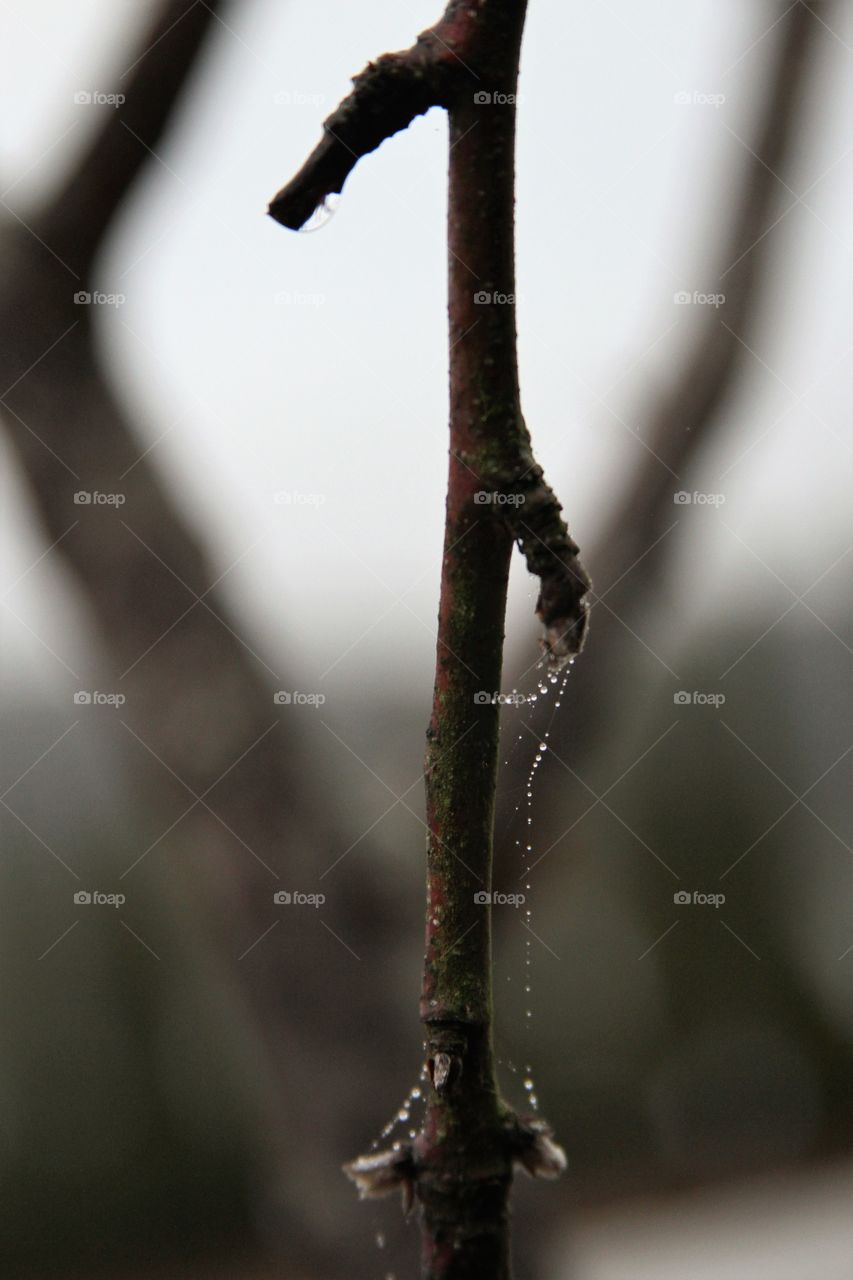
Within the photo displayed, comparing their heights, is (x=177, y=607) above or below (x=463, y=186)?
above

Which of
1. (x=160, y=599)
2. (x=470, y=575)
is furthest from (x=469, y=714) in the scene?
(x=160, y=599)

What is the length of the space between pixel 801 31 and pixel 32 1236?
3.38 m

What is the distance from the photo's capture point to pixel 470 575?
8.9 inches

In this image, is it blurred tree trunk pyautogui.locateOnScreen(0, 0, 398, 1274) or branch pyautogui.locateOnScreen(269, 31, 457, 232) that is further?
blurred tree trunk pyautogui.locateOnScreen(0, 0, 398, 1274)

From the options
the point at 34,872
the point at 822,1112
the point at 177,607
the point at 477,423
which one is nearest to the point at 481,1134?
the point at 477,423

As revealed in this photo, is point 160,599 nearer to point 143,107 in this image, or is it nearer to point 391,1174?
point 143,107

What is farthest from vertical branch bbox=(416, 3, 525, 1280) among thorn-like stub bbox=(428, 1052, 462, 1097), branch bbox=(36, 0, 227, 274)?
branch bbox=(36, 0, 227, 274)

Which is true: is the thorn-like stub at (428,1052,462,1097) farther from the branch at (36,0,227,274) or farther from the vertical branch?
the branch at (36,0,227,274)

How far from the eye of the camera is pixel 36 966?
346 cm

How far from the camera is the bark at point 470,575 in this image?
22cm

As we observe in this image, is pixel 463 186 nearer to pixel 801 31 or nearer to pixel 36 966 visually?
pixel 801 31

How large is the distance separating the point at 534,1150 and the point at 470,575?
4.7 inches

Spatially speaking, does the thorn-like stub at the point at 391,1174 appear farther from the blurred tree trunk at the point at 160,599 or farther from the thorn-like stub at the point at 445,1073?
the blurred tree trunk at the point at 160,599

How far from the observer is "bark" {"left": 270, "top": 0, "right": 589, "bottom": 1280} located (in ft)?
0.74
